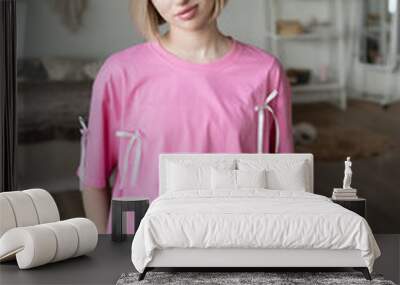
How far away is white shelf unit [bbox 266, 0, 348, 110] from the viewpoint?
753cm

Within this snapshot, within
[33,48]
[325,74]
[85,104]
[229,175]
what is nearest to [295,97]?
[325,74]

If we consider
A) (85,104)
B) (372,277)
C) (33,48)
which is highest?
(33,48)

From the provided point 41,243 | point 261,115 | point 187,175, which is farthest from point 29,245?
point 261,115

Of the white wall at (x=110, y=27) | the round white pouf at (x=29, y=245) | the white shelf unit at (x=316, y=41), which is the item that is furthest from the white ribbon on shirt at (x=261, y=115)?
the round white pouf at (x=29, y=245)

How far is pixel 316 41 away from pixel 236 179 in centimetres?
163

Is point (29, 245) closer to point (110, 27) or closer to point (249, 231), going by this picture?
point (249, 231)

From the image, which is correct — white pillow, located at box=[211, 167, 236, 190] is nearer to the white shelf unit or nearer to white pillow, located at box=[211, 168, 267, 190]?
white pillow, located at box=[211, 168, 267, 190]

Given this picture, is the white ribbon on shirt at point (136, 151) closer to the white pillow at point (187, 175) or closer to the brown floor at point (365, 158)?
the white pillow at point (187, 175)

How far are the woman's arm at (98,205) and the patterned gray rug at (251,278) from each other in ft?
6.33

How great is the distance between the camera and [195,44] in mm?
7207

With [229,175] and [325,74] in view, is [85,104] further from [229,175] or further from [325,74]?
[325,74]

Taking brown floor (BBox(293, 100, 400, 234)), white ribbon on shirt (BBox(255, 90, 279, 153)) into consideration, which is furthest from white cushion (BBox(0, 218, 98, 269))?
brown floor (BBox(293, 100, 400, 234))

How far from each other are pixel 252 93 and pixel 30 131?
1.89m

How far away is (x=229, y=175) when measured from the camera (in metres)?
6.60
